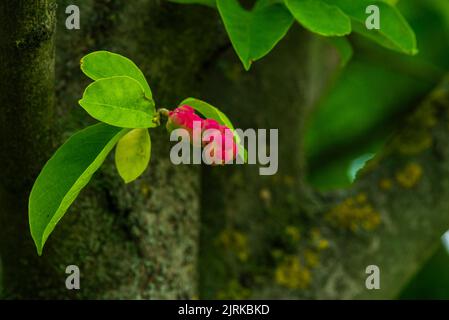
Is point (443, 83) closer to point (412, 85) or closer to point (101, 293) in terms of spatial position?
point (412, 85)

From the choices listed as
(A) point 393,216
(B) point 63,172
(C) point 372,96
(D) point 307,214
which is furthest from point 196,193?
(C) point 372,96

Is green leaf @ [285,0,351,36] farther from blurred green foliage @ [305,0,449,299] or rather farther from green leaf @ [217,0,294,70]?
blurred green foliage @ [305,0,449,299]

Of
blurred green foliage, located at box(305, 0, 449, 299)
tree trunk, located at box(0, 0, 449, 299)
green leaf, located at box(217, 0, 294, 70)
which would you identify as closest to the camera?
green leaf, located at box(217, 0, 294, 70)

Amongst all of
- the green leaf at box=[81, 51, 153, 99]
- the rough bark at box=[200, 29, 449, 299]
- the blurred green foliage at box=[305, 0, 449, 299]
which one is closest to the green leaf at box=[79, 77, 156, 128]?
the green leaf at box=[81, 51, 153, 99]

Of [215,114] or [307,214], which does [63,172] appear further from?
[307,214]
